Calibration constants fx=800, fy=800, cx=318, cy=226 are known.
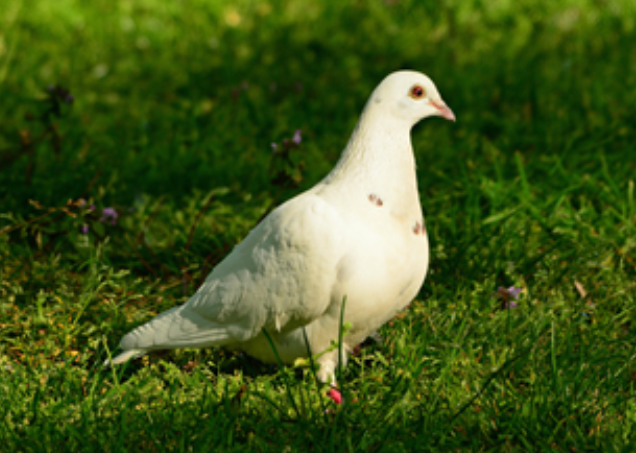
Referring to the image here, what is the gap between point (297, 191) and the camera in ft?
13.1

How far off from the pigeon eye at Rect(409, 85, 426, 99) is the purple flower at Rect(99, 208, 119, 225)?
54.6 inches

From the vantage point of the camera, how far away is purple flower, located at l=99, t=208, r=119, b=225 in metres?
3.29

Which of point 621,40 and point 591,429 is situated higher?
point 621,40

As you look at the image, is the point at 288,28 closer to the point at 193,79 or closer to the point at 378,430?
the point at 193,79

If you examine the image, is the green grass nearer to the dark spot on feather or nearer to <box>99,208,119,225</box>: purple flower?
<box>99,208,119,225</box>: purple flower

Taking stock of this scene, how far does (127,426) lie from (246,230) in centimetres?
141

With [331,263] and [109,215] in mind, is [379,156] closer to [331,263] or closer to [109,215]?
[331,263]

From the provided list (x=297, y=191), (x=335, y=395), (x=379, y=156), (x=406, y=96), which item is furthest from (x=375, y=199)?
(x=297, y=191)

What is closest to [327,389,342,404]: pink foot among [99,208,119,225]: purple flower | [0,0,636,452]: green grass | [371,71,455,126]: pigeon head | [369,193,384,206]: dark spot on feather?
[0,0,636,452]: green grass

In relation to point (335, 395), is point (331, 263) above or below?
above

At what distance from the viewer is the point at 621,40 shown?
19.4 ft

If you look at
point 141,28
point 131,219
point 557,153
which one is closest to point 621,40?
point 557,153

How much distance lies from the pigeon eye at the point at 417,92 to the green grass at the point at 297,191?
2.17 feet

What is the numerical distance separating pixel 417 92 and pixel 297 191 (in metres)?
1.45
